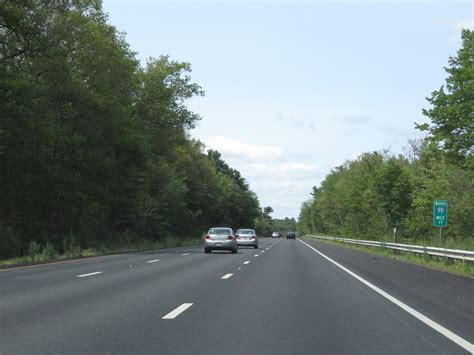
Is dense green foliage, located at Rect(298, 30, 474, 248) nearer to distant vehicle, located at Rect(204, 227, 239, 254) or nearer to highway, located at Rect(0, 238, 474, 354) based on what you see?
distant vehicle, located at Rect(204, 227, 239, 254)

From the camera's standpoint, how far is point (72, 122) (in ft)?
121

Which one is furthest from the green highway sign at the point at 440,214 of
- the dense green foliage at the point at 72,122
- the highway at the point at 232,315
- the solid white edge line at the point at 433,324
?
the dense green foliage at the point at 72,122

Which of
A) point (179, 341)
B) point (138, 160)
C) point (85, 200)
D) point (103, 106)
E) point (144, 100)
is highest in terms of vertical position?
point (144, 100)

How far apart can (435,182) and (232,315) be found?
4231 centimetres

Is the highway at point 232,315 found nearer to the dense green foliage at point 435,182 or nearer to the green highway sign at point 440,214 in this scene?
the green highway sign at point 440,214

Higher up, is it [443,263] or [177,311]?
[443,263]

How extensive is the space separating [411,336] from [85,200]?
31729 mm

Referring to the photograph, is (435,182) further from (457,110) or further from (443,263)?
(443,263)

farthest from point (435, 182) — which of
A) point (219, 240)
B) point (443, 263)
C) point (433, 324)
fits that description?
point (433, 324)

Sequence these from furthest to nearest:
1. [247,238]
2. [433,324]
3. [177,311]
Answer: [247,238]
[177,311]
[433,324]

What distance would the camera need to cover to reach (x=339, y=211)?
101750 mm

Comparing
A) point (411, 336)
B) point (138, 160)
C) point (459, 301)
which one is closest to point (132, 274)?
point (459, 301)

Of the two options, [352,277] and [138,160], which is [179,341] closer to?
[352,277]

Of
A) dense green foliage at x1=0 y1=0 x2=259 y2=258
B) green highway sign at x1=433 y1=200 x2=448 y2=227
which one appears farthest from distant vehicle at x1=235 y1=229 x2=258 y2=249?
green highway sign at x1=433 y1=200 x2=448 y2=227
